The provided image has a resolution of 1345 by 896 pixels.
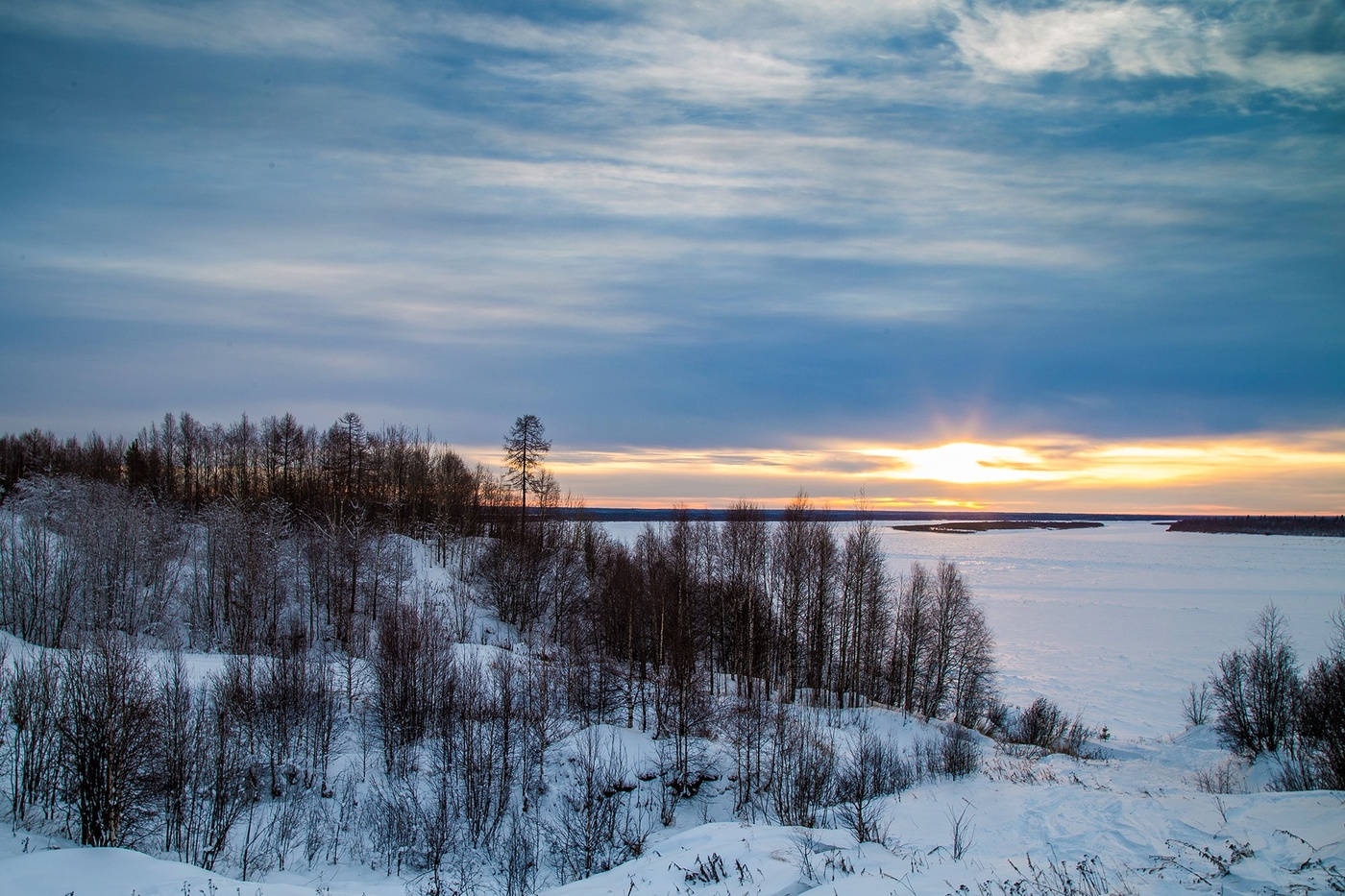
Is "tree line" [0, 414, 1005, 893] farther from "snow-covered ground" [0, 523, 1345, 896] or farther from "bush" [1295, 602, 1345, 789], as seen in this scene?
"bush" [1295, 602, 1345, 789]

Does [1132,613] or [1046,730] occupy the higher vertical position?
[1132,613]

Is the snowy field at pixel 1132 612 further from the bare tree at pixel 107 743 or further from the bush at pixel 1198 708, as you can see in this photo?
the bare tree at pixel 107 743

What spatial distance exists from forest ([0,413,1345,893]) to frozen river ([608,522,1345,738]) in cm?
482

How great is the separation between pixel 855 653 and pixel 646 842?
1037 inches

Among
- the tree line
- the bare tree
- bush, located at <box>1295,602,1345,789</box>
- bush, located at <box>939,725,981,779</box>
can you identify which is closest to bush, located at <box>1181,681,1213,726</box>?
bush, located at <box>1295,602,1345,789</box>

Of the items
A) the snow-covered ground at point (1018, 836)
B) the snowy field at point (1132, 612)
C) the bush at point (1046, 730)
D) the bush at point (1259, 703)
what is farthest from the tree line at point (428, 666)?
the bush at point (1259, 703)

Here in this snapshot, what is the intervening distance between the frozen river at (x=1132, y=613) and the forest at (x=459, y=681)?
15.8ft

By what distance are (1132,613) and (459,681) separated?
69.9 meters

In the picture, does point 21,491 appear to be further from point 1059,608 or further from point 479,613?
point 1059,608

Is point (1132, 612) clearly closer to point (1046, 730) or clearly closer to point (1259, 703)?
point (1259, 703)

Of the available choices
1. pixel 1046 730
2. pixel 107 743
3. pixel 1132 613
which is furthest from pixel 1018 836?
pixel 1132 613

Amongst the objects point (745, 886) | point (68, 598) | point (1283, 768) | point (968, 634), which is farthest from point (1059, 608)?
point (68, 598)

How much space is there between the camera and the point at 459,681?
3703 cm

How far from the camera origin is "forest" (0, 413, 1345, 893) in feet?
78.0
